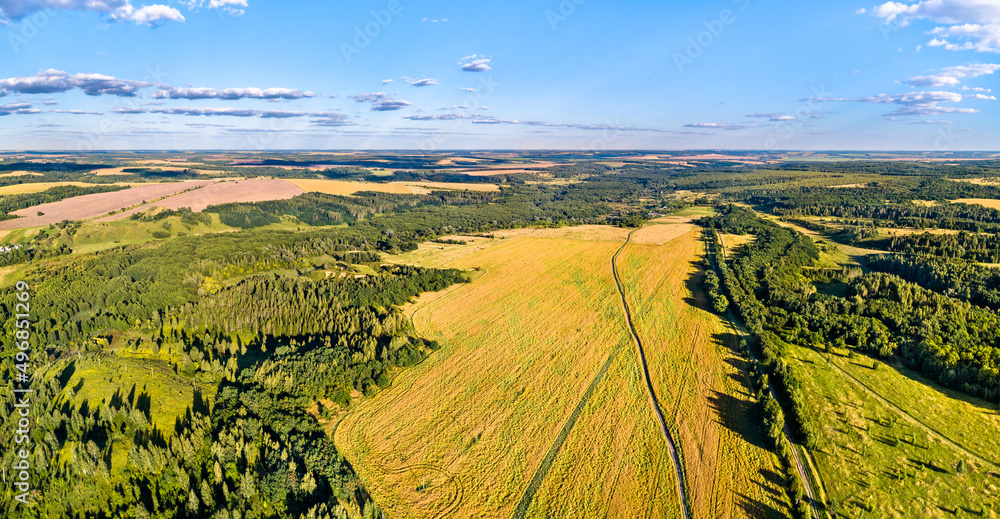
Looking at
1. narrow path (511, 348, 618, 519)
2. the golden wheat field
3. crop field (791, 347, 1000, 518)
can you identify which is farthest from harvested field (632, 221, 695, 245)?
narrow path (511, 348, 618, 519)

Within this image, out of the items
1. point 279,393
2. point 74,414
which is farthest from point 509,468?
point 74,414

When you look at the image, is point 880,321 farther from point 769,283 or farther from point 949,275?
point 949,275

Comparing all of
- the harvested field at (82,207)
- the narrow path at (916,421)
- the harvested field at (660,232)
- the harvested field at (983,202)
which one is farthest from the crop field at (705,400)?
the harvested field at (82,207)

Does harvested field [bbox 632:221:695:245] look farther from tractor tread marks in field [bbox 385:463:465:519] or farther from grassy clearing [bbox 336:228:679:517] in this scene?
tractor tread marks in field [bbox 385:463:465:519]

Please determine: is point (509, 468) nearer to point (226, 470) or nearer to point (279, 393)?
point (226, 470)

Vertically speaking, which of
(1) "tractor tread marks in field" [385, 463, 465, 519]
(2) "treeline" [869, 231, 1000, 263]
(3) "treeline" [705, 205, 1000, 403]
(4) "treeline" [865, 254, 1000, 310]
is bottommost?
(1) "tractor tread marks in field" [385, 463, 465, 519]

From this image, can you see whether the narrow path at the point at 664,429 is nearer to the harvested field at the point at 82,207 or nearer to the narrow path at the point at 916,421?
the narrow path at the point at 916,421

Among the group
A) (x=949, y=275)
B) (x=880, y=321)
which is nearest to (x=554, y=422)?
(x=880, y=321)
